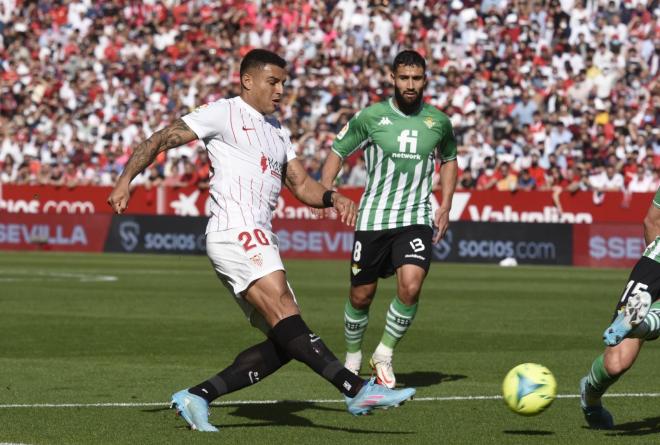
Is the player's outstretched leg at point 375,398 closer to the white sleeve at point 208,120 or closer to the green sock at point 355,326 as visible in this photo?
the white sleeve at point 208,120

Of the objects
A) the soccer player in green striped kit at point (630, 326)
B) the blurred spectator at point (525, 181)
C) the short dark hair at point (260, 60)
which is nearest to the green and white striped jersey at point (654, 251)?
the soccer player in green striped kit at point (630, 326)

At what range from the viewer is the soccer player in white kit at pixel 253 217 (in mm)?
8430

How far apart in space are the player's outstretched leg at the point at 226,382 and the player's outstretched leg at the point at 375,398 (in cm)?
81

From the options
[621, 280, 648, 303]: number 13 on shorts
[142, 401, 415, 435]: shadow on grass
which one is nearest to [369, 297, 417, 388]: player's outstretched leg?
[142, 401, 415, 435]: shadow on grass

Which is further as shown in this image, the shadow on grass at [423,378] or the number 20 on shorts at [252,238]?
the shadow on grass at [423,378]

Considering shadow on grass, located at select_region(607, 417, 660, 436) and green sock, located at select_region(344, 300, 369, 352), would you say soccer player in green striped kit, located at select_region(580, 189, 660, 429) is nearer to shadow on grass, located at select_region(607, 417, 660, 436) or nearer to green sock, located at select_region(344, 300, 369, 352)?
shadow on grass, located at select_region(607, 417, 660, 436)

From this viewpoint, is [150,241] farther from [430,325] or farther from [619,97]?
[430,325]

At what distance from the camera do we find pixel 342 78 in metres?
36.8

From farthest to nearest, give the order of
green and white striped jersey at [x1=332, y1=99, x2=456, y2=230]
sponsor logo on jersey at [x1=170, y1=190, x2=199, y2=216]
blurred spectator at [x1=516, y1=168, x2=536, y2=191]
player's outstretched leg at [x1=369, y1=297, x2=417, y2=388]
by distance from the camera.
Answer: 1. sponsor logo on jersey at [x1=170, y1=190, x2=199, y2=216]
2. blurred spectator at [x1=516, y1=168, x2=536, y2=191]
3. green and white striped jersey at [x1=332, y1=99, x2=456, y2=230]
4. player's outstretched leg at [x1=369, y1=297, x2=417, y2=388]

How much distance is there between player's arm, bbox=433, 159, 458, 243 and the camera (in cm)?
Result: 1153

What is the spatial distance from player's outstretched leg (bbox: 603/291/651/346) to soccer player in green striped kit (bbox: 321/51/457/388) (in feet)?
11.3

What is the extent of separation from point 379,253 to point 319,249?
75.8 ft

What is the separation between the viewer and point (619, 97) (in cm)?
3419

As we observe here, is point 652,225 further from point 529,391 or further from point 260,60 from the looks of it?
point 260,60
